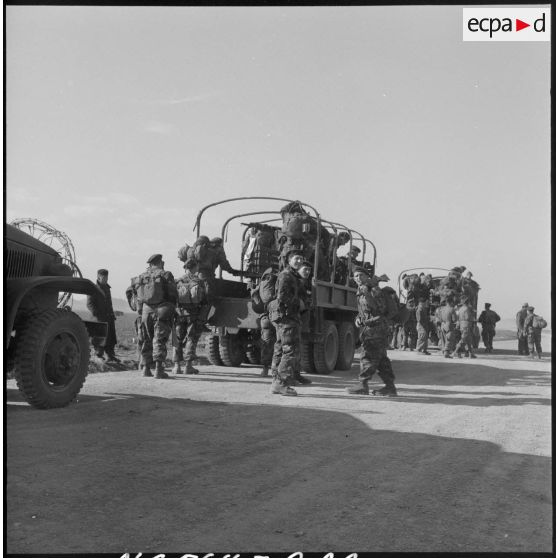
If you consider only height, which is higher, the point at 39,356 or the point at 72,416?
the point at 39,356

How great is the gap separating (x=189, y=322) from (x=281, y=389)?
9.82 ft

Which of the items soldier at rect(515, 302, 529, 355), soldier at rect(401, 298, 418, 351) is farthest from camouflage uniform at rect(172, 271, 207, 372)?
soldier at rect(515, 302, 529, 355)

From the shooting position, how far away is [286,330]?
852 cm

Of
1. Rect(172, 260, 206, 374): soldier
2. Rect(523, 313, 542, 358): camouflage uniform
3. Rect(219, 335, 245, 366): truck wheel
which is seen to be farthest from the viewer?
Rect(523, 313, 542, 358): camouflage uniform

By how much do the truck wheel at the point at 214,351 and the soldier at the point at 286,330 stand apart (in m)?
3.87

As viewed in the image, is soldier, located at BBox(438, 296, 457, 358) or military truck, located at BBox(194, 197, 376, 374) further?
soldier, located at BBox(438, 296, 457, 358)

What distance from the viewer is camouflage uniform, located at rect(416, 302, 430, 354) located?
62.0 feet

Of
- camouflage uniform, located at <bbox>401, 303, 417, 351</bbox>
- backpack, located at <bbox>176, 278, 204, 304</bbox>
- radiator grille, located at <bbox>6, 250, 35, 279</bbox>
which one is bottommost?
camouflage uniform, located at <bbox>401, 303, 417, 351</bbox>

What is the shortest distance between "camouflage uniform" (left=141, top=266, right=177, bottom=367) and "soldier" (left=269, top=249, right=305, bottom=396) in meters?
1.73

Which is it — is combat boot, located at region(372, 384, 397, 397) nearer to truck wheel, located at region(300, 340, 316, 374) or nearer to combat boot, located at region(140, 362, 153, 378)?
truck wheel, located at region(300, 340, 316, 374)

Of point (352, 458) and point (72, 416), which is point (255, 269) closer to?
point (72, 416)

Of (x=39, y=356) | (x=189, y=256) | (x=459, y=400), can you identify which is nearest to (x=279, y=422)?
(x=39, y=356)

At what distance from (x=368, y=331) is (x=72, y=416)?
3.81m

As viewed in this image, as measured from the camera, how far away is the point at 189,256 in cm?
1119
